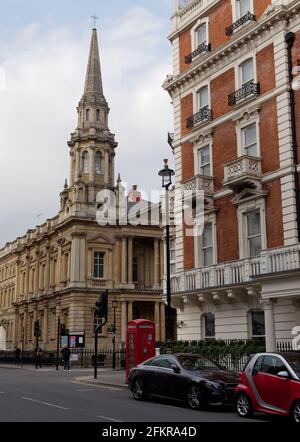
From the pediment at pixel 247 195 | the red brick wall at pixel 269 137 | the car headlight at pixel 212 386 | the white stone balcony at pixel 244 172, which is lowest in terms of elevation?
the car headlight at pixel 212 386

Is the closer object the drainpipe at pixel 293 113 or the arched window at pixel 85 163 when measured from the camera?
the drainpipe at pixel 293 113

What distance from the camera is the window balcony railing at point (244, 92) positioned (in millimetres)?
24594

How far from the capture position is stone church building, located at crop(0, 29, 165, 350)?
63.1m

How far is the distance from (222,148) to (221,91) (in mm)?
2583

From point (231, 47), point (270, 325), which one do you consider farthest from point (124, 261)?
point (270, 325)

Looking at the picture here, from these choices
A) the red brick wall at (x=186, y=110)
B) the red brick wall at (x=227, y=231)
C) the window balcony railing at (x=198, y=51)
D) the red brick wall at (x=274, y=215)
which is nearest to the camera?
the red brick wall at (x=274, y=215)

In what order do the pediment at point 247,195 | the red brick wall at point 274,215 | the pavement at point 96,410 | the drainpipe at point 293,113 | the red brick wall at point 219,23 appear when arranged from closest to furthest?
the pavement at point 96,410 < the drainpipe at point 293,113 < the red brick wall at point 274,215 < the pediment at point 247,195 < the red brick wall at point 219,23

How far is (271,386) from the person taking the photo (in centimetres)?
1339

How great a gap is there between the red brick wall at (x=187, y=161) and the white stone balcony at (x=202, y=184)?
1.62 metres

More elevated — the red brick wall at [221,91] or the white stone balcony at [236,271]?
the red brick wall at [221,91]

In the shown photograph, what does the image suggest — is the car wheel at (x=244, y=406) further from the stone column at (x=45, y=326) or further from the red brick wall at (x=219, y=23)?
the stone column at (x=45, y=326)

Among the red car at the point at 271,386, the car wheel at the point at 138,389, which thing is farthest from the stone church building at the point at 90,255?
the red car at the point at 271,386

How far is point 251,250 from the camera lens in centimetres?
2427
